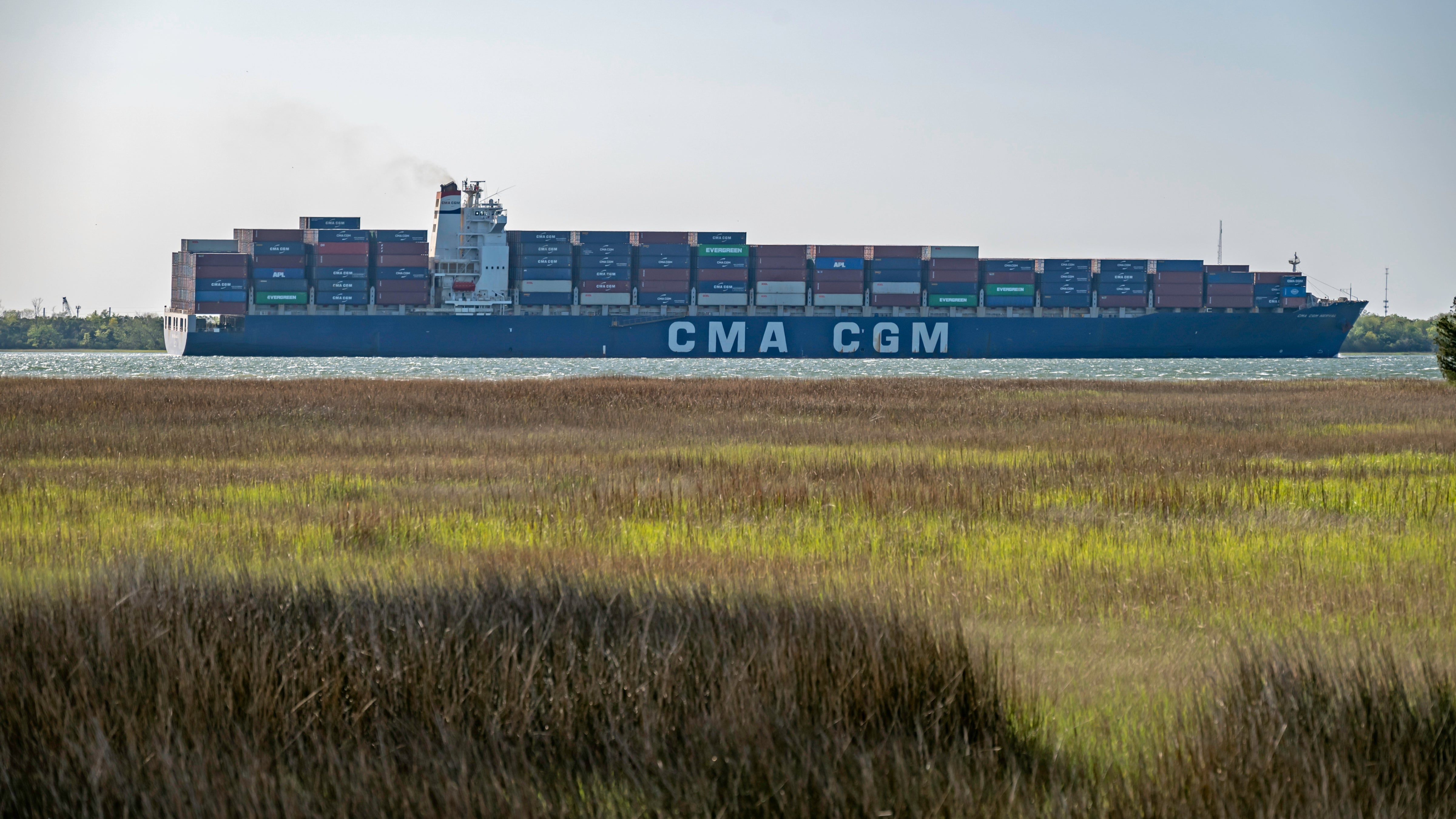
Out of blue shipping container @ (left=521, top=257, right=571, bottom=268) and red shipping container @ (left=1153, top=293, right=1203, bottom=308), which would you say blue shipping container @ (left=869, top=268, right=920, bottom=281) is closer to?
red shipping container @ (left=1153, top=293, right=1203, bottom=308)

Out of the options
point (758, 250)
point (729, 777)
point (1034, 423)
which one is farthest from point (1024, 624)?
point (758, 250)

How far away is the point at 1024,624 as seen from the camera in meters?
5.75

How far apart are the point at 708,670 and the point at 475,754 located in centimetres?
95

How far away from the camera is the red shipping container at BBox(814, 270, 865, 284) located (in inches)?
3194

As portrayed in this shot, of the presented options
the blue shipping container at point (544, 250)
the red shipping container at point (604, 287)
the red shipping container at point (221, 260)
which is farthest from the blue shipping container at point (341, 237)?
the red shipping container at point (604, 287)

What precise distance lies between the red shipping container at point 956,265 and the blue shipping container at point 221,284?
155 ft

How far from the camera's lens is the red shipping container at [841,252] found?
81.5 metres

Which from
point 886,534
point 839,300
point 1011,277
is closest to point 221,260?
point 839,300

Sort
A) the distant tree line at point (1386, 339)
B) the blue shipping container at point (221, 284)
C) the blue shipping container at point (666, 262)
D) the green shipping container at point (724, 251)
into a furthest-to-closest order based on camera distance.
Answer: the distant tree line at point (1386, 339)
the green shipping container at point (724, 251)
the blue shipping container at point (666, 262)
the blue shipping container at point (221, 284)

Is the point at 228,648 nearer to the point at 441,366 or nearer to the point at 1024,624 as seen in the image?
the point at 1024,624

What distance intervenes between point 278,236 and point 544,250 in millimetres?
17852

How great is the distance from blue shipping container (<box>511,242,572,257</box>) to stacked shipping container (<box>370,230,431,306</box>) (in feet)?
21.4

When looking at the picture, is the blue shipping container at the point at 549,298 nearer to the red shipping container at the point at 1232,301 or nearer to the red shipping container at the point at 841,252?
the red shipping container at the point at 841,252

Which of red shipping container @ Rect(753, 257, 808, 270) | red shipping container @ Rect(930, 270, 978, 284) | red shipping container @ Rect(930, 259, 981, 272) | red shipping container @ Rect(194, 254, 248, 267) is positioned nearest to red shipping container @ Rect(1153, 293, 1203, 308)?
red shipping container @ Rect(930, 270, 978, 284)
